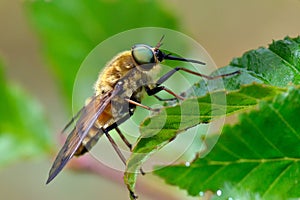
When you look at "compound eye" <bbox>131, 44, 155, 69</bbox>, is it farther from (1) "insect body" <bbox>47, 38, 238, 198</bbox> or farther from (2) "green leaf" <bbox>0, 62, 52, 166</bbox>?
(2) "green leaf" <bbox>0, 62, 52, 166</bbox>

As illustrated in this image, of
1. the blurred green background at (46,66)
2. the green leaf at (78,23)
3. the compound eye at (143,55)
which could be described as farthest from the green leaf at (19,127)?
the blurred green background at (46,66)

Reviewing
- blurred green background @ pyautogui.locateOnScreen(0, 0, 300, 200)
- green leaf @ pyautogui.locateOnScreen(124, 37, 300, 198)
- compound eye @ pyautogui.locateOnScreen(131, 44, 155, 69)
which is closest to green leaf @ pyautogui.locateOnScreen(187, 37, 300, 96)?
green leaf @ pyautogui.locateOnScreen(124, 37, 300, 198)

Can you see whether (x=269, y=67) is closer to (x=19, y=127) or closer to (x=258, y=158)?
(x=258, y=158)

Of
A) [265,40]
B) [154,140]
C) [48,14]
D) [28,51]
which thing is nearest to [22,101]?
[48,14]

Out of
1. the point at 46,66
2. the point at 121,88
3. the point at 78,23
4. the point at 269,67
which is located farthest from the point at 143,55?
the point at 46,66

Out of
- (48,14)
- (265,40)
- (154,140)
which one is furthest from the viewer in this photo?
(265,40)

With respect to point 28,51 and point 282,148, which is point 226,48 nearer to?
point 28,51

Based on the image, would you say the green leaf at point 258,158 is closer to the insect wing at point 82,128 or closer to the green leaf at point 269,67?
the green leaf at point 269,67
